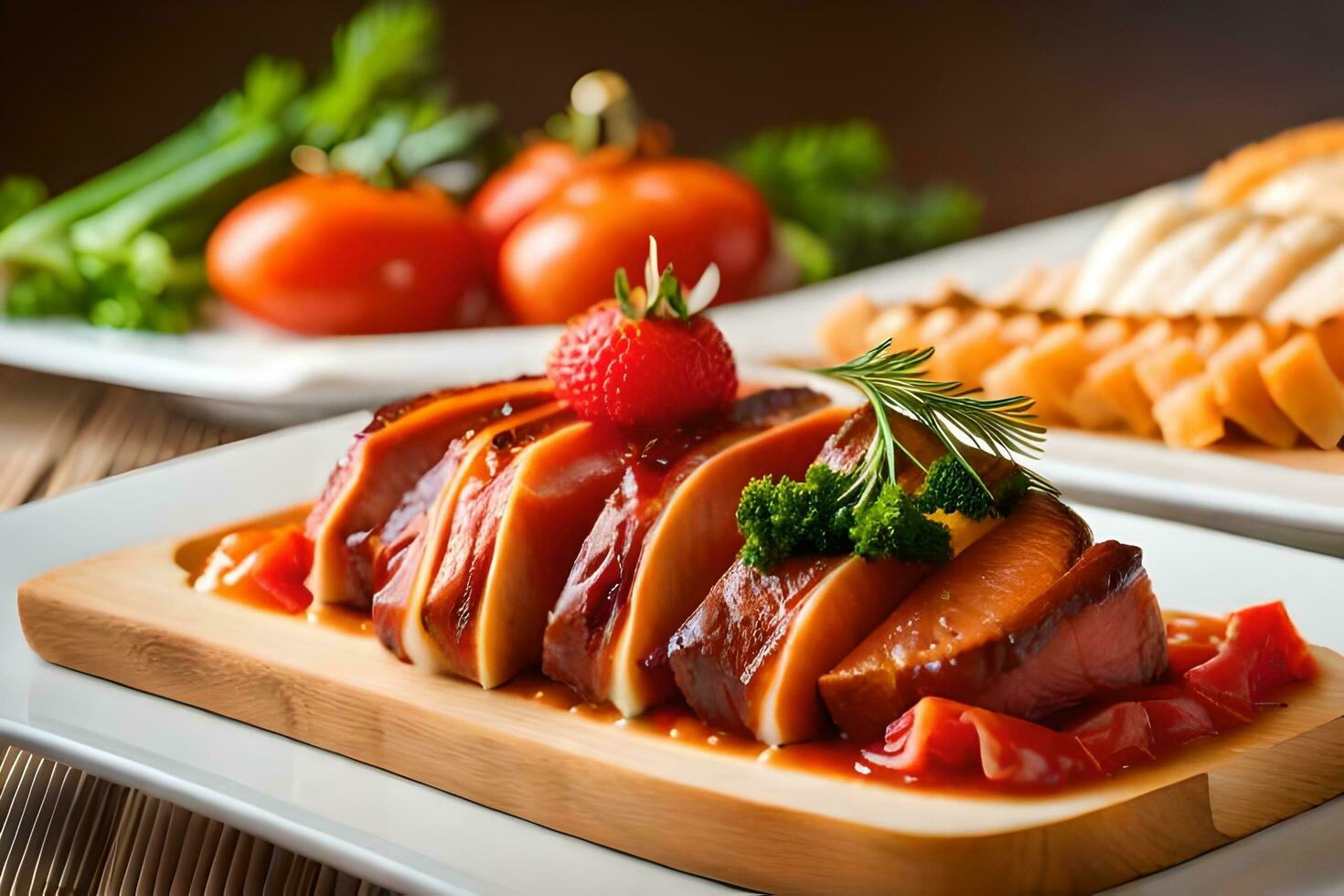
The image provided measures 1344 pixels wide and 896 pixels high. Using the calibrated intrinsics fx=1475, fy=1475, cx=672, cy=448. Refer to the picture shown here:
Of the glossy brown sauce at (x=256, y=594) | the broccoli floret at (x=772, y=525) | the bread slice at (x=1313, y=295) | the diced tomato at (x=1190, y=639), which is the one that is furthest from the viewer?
the bread slice at (x=1313, y=295)

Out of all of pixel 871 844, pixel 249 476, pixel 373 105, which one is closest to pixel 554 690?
pixel 871 844

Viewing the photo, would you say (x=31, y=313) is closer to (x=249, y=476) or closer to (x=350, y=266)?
(x=350, y=266)

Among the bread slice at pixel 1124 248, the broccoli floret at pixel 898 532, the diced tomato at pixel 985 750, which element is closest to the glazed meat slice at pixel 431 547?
the broccoli floret at pixel 898 532

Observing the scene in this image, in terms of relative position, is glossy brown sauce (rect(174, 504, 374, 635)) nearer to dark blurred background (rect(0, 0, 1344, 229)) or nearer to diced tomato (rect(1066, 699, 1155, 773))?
diced tomato (rect(1066, 699, 1155, 773))

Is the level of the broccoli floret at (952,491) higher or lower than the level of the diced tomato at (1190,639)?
higher

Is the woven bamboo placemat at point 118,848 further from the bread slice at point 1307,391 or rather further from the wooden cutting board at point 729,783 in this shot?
the bread slice at point 1307,391

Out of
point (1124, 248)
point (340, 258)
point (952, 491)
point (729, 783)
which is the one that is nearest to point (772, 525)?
point (952, 491)

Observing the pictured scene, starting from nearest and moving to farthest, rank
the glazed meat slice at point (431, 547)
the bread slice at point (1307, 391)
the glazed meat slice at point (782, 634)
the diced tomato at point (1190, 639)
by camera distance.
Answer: the glazed meat slice at point (782, 634) → the diced tomato at point (1190, 639) → the glazed meat slice at point (431, 547) → the bread slice at point (1307, 391)

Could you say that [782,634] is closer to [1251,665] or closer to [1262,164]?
[1251,665]
